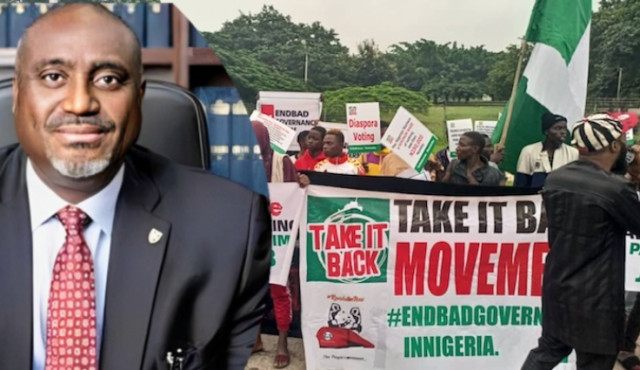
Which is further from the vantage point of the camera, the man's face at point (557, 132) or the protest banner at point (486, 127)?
the protest banner at point (486, 127)

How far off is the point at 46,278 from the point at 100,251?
6 cm

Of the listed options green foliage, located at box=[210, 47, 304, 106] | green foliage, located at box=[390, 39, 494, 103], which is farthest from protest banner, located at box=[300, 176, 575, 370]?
green foliage, located at box=[390, 39, 494, 103]

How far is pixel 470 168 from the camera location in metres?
2.24

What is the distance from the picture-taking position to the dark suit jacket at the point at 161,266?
68 cm

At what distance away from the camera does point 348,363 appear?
2.31 metres

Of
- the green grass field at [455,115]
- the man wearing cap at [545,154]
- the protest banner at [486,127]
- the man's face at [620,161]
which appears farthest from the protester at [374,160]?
the man's face at [620,161]

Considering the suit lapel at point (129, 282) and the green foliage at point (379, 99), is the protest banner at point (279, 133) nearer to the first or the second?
the green foliage at point (379, 99)

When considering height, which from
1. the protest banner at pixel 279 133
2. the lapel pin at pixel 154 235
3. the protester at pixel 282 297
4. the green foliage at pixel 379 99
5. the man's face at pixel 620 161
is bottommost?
the protester at pixel 282 297

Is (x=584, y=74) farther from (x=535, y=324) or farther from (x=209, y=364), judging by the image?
(x=209, y=364)

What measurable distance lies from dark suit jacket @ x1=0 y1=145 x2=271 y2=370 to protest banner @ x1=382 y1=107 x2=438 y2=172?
155 centimetres

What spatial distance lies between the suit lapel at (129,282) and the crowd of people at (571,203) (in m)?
1.29

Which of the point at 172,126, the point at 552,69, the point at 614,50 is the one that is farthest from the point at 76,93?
the point at 614,50

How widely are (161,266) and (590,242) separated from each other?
5.23 ft

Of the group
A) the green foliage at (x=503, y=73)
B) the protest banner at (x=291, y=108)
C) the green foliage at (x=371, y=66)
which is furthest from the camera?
the green foliage at (x=371, y=66)
